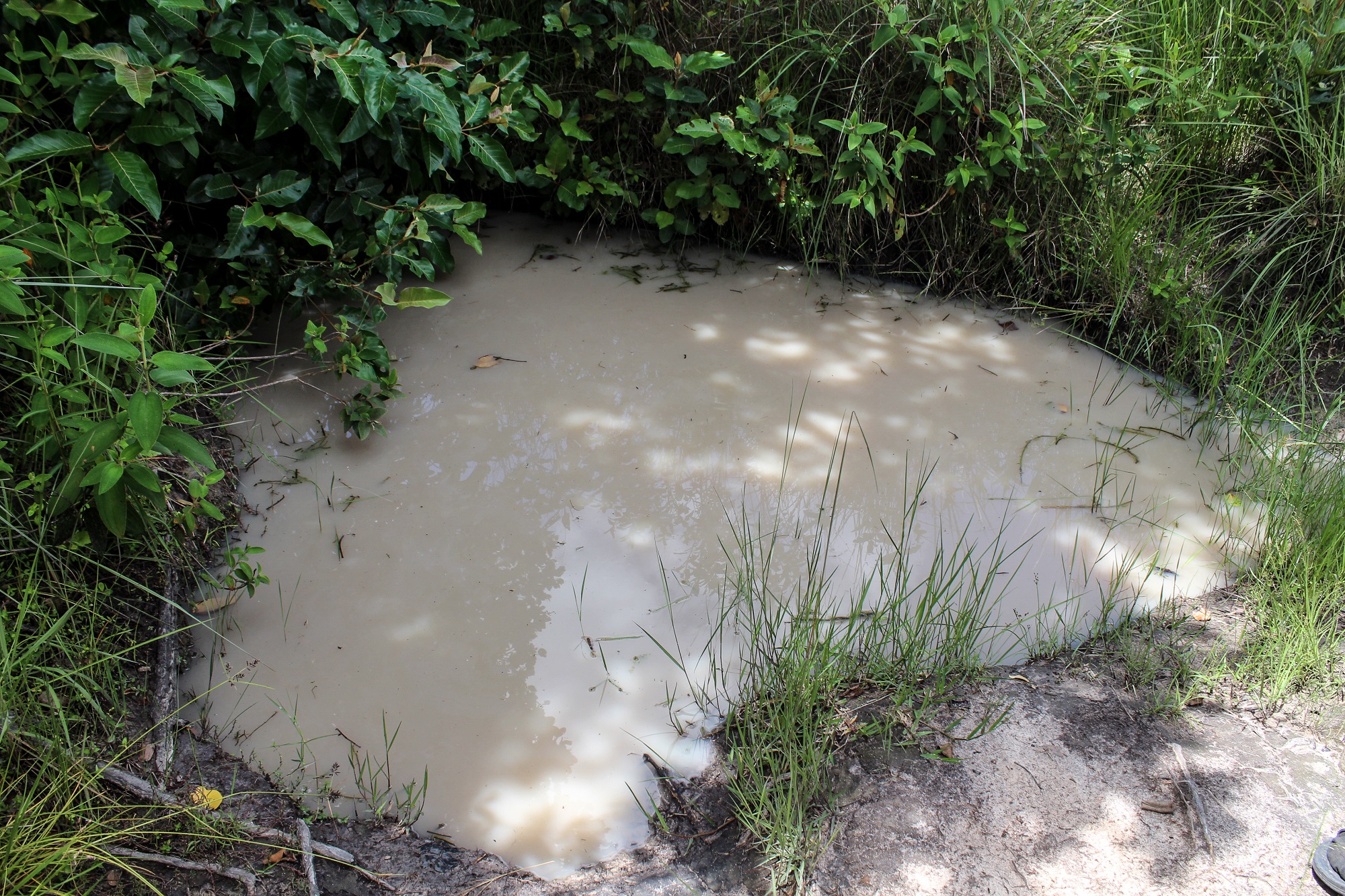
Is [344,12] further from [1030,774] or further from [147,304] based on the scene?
[1030,774]

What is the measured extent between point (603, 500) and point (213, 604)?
1046mm

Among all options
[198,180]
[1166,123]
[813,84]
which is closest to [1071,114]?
[1166,123]

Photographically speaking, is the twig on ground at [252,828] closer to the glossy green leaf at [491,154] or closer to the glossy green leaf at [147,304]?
the glossy green leaf at [147,304]

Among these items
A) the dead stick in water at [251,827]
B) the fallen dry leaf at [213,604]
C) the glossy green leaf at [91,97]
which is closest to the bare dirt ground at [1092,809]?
the dead stick in water at [251,827]

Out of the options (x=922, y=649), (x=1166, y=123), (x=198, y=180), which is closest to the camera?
(x=922, y=649)

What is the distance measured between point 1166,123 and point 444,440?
2.84 m

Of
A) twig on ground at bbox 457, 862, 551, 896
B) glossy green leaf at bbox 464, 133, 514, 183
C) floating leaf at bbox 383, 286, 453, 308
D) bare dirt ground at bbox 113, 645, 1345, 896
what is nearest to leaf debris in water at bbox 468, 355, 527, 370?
floating leaf at bbox 383, 286, 453, 308

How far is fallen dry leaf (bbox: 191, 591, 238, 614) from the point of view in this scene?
7.07ft

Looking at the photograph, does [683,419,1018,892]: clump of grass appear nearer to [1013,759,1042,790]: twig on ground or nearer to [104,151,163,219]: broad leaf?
[1013,759,1042,790]: twig on ground

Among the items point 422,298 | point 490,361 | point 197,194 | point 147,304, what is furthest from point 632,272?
point 147,304

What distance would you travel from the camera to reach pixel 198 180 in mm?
2559

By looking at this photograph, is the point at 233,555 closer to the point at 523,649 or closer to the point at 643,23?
the point at 523,649

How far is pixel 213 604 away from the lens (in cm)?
217

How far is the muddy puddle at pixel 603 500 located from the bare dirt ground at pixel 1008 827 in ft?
0.33
